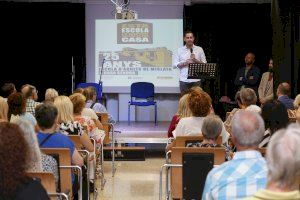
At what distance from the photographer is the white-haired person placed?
75.3 inches

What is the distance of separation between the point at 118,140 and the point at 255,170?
7017mm

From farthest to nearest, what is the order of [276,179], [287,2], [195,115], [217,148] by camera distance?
[287,2] → [195,115] → [217,148] → [276,179]

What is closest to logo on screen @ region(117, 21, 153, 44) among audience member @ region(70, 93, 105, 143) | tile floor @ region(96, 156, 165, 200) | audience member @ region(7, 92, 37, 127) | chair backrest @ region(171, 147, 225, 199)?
tile floor @ region(96, 156, 165, 200)

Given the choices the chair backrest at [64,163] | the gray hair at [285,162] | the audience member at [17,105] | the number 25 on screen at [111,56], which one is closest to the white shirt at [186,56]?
the number 25 on screen at [111,56]

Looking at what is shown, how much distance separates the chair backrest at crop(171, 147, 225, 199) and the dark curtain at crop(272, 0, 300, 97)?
21.4 ft

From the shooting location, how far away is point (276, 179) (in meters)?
1.93

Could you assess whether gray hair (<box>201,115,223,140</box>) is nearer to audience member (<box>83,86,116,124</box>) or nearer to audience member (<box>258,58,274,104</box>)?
audience member (<box>83,86,116,124</box>)

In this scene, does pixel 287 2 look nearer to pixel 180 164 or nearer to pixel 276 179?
pixel 180 164

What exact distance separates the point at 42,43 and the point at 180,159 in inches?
368

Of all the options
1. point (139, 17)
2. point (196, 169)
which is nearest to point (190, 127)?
point (196, 169)

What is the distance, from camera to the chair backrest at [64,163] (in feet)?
14.9

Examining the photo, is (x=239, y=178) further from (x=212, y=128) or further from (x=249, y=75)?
(x=249, y=75)

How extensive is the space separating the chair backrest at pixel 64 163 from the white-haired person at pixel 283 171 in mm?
2782

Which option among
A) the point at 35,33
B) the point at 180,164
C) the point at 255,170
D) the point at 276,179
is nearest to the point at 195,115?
the point at 180,164
